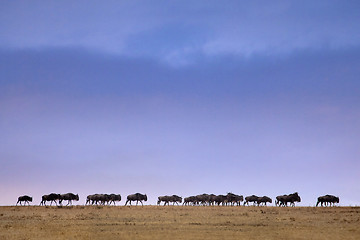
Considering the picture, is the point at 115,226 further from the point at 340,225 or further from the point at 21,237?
the point at 340,225

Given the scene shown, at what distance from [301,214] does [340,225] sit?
9.35m

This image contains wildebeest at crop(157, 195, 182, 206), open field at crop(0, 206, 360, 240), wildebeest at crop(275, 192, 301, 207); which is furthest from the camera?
wildebeest at crop(157, 195, 182, 206)

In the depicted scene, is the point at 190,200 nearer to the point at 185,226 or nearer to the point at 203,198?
the point at 203,198

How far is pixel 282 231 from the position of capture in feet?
123

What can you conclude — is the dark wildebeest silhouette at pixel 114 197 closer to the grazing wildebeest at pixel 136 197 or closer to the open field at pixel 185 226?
the grazing wildebeest at pixel 136 197

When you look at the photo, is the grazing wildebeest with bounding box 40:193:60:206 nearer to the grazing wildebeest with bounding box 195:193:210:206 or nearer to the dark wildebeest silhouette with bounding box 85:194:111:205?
the dark wildebeest silhouette with bounding box 85:194:111:205

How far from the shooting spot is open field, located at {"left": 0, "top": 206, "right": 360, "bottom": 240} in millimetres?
35531

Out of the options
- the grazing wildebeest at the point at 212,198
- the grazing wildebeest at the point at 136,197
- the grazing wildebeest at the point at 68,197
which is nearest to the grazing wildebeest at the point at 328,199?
the grazing wildebeest at the point at 212,198

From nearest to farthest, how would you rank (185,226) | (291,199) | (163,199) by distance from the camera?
(185,226), (291,199), (163,199)

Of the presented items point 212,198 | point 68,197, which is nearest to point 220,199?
point 212,198

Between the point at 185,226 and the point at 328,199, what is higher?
the point at 328,199

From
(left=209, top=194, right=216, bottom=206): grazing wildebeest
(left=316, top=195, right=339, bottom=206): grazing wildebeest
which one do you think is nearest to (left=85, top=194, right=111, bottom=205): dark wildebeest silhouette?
(left=209, top=194, right=216, bottom=206): grazing wildebeest

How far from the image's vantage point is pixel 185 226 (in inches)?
1547

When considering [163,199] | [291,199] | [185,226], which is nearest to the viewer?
[185,226]
